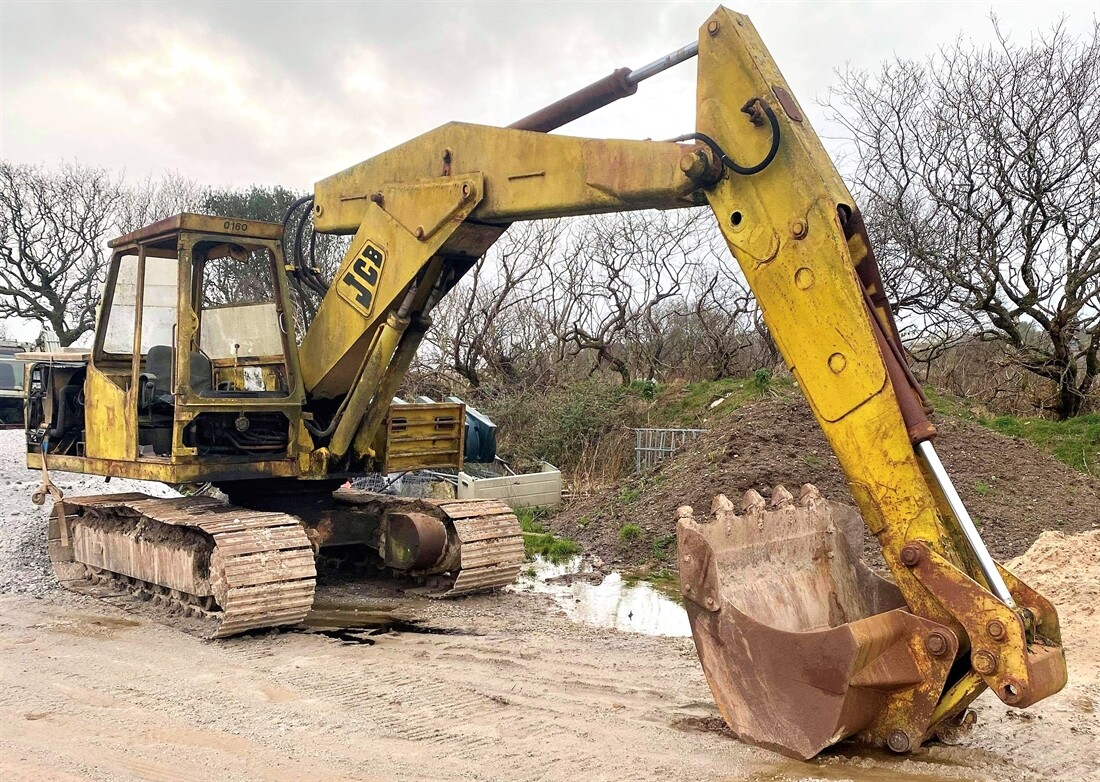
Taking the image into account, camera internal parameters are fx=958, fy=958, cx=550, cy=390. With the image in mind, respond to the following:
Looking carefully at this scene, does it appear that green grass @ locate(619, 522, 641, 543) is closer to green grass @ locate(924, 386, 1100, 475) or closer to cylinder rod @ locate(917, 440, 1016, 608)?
green grass @ locate(924, 386, 1100, 475)

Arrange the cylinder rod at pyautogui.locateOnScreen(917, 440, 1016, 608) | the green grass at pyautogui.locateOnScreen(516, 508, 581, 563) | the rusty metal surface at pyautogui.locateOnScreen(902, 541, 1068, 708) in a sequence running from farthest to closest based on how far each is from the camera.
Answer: the green grass at pyautogui.locateOnScreen(516, 508, 581, 563) → the cylinder rod at pyautogui.locateOnScreen(917, 440, 1016, 608) → the rusty metal surface at pyautogui.locateOnScreen(902, 541, 1068, 708)

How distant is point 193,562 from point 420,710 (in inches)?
96.9

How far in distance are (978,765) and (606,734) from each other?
4.96 ft

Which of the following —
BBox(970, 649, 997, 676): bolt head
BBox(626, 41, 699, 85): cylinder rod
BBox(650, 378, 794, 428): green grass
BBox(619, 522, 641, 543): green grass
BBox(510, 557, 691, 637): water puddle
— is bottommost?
BBox(510, 557, 691, 637): water puddle

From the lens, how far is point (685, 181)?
14.1 ft

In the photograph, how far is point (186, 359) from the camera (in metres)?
6.31

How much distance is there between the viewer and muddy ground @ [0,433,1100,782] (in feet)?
12.5

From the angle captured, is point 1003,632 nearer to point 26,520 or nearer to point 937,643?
point 937,643

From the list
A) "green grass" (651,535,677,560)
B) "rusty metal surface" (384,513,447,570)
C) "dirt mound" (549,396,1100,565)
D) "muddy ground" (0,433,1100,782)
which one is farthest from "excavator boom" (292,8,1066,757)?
"dirt mound" (549,396,1100,565)

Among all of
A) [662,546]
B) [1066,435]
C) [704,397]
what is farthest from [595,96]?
[1066,435]

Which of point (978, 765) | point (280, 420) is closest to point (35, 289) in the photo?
point (280, 420)

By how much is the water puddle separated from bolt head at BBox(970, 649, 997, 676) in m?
3.25

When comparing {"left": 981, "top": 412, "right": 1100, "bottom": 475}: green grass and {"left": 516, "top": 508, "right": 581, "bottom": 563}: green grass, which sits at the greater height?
{"left": 981, "top": 412, "right": 1100, "bottom": 475}: green grass

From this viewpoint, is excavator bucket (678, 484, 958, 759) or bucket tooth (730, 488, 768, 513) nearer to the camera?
excavator bucket (678, 484, 958, 759)
